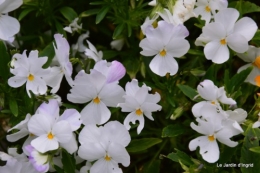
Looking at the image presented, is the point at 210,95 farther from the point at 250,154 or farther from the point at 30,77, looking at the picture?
the point at 30,77

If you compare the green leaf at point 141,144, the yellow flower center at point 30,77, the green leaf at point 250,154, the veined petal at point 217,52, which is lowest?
the green leaf at point 141,144

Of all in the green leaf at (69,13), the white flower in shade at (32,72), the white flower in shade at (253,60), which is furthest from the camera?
the green leaf at (69,13)

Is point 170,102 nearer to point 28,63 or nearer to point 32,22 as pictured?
point 28,63

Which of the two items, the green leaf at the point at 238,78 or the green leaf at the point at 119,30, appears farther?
the green leaf at the point at 119,30

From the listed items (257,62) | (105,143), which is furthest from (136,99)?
(257,62)

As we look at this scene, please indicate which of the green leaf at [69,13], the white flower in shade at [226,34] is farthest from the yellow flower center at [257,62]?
the green leaf at [69,13]

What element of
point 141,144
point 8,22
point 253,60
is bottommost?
point 141,144

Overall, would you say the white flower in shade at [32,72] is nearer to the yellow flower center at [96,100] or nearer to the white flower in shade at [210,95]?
the yellow flower center at [96,100]
